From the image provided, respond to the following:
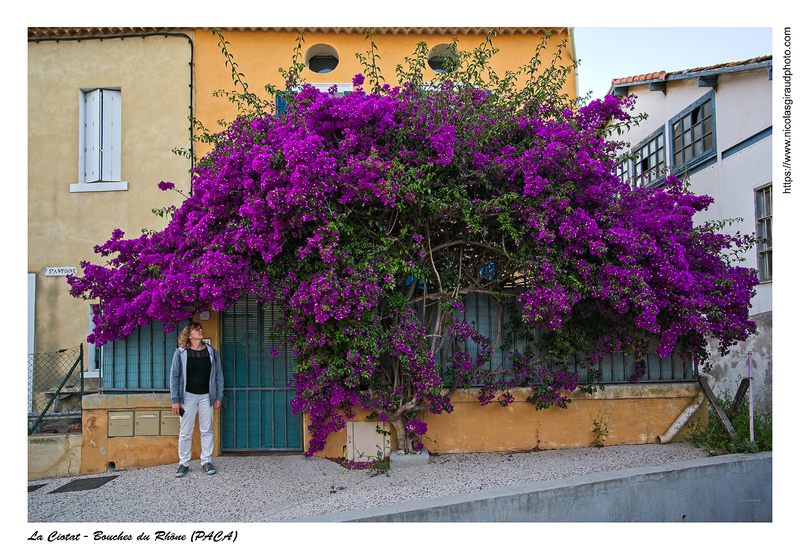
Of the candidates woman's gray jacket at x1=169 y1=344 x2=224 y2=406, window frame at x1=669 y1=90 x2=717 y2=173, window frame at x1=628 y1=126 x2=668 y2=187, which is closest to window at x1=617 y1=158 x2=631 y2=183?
window frame at x1=628 y1=126 x2=668 y2=187

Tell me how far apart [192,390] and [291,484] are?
1535 mm

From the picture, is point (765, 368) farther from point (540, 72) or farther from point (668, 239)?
point (540, 72)

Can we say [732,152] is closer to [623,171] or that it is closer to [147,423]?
[623,171]

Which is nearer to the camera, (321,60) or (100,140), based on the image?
(100,140)

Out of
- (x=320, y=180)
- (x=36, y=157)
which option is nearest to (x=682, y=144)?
(x=320, y=180)

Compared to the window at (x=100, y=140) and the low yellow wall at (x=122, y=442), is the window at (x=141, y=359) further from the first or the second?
the window at (x=100, y=140)

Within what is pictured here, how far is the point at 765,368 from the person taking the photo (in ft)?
25.7

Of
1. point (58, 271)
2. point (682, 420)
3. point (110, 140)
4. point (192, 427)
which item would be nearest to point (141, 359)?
point (192, 427)

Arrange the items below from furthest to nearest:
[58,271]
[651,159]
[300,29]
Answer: [651,159], [300,29], [58,271]

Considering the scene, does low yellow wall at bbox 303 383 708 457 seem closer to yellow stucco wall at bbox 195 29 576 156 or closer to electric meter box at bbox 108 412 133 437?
electric meter box at bbox 108 412 133 437

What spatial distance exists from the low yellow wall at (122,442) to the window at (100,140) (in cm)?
385

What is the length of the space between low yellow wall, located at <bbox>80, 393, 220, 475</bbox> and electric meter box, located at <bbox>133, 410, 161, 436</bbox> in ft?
0.17

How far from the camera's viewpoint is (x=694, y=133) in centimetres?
990

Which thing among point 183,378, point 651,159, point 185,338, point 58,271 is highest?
point 651,159
